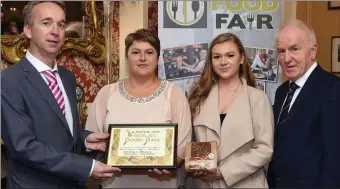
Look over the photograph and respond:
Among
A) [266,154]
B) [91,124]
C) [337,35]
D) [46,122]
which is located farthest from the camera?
[337,35]

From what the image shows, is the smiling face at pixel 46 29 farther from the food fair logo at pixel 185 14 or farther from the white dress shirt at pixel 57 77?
the food fair logo at pixel 185 14

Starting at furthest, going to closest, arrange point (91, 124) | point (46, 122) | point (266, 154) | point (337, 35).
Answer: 1. point (337, 35)
2. point (91, 124)
3. point (266, 154)
4. point (46, 122)

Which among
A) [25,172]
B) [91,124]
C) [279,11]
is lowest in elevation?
[25,172]

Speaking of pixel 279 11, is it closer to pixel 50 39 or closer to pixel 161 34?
pixel 161 34

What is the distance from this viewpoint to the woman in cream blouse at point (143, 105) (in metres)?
2.48

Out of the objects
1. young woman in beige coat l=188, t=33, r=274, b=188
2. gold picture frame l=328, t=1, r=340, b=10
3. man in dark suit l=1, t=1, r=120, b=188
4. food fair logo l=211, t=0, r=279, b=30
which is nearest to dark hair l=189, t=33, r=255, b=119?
young woman in beige coat l=188, t=33, r=274, b=188

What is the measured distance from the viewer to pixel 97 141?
2.50 metres

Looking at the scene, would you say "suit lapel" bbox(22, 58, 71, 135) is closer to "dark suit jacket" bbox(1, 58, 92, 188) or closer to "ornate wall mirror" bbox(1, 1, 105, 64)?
"dark suit jacket" bbox(1, 58, 92, 188)

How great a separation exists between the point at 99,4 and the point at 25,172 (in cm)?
174

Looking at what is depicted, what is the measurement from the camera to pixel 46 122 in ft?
7.18

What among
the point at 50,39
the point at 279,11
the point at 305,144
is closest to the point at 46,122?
the point at 50,39

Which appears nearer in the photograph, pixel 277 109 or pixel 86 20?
pixel 277 109

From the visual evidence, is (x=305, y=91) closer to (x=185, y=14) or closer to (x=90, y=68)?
(x=185, y=14)

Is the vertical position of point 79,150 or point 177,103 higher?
point 177,103
